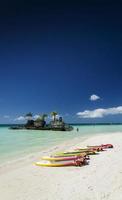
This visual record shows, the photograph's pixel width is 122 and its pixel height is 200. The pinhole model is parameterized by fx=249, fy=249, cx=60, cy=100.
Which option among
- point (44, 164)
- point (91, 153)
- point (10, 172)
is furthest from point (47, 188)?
point (91, 153)

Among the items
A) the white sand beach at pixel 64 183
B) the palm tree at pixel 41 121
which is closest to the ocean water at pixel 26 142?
the white sand beach at pixel 64 183

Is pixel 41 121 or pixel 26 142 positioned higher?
pixel 41 121

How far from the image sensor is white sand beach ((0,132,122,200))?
7.54 meters

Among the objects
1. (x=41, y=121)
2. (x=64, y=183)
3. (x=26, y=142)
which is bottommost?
(x=64, y=183)

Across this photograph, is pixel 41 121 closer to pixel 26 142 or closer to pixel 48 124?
pixel 48 124

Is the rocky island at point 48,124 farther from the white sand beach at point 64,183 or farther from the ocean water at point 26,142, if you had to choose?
the white sand beach at point 64,183

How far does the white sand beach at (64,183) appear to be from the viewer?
7.54 meters

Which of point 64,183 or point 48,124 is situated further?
point 48,124

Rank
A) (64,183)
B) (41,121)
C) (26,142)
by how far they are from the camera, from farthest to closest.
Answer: (41,121)
(26,142)
(64,183)

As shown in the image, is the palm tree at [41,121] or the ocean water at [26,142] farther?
the palm tree at [41,121]

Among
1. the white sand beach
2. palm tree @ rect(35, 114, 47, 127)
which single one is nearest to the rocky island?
palm tree @ rect(35, 114, 47, 127)

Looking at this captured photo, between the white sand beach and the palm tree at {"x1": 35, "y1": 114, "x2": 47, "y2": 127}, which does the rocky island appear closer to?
the palm tree at {"x1": 35, "y1": 114, "x2": 47, "y2": 127}

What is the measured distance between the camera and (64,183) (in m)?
8.97

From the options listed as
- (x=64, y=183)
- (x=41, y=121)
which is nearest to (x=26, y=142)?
(x=64, y=183)
